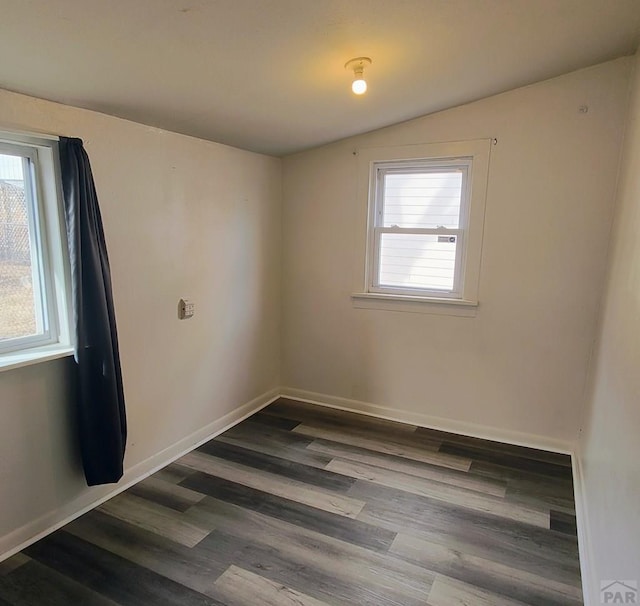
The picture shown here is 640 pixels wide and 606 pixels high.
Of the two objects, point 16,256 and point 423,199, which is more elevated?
point 423,199

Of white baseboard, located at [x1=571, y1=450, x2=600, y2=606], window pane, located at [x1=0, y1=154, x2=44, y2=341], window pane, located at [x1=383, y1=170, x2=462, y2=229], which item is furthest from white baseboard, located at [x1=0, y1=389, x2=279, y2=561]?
white baseboard, located at [x1=571, y1=450, x2=600, y2=606]

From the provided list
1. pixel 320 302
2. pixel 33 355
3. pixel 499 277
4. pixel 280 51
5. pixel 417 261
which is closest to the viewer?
pixel 280 51

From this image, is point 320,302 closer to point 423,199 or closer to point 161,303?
point 423,199

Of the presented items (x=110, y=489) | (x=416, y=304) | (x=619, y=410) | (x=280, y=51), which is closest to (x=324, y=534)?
(x=110, y=489)

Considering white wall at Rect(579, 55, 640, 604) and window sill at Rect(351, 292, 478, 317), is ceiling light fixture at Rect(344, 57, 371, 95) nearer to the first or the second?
white wall at Rect(579, 55, 640, 604)

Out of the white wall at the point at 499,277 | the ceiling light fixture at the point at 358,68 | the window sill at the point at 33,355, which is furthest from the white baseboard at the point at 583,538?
the window sill at the point at 33,355

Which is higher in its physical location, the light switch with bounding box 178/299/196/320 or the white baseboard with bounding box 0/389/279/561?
the light switch with bounding box 178/299/196/320

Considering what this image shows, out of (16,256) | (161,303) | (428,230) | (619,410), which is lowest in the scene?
(619,410)

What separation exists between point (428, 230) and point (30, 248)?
8.37 ft

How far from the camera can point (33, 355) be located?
2045 mm

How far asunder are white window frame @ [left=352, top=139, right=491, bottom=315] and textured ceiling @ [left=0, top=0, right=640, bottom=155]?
43 cm

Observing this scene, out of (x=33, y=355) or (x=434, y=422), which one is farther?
(x=434, y=422)

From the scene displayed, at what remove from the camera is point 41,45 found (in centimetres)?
155

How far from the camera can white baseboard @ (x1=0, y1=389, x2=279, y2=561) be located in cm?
206
